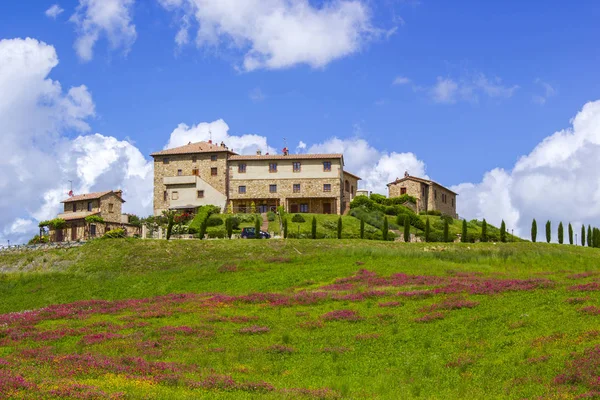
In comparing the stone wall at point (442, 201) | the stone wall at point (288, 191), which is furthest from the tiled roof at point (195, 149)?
the stone wall at point (442, 201)

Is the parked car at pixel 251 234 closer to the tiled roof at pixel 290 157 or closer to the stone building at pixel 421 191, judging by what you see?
the tiled roof at pixel 290 157

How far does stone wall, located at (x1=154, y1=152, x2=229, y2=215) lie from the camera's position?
355ft

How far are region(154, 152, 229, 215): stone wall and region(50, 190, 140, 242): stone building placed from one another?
624 centimetres

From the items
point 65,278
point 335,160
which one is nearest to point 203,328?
point 65,278

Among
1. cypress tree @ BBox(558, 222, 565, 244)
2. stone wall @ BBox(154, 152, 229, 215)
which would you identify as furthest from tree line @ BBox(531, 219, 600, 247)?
stone wall @ BBox(154, 152, 229, 215)

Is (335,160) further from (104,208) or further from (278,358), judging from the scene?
(278,358)

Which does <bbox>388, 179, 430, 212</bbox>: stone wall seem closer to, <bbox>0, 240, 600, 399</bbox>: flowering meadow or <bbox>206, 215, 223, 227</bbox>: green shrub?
<bbox>206, 215, 223, 227</bbox>: green shrub

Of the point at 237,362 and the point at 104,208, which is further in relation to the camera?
the point at 104,208

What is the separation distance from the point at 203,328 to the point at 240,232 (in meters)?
54.1

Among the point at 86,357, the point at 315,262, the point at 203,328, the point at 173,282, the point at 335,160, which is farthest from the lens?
the point at 335,160

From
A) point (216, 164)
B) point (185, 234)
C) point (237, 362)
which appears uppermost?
point (216, 164)

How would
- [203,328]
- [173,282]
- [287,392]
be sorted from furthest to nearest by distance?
[173,282]
[203,328]
[287,392]

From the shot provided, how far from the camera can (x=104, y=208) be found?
350ft

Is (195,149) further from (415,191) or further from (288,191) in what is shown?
(415,191)
